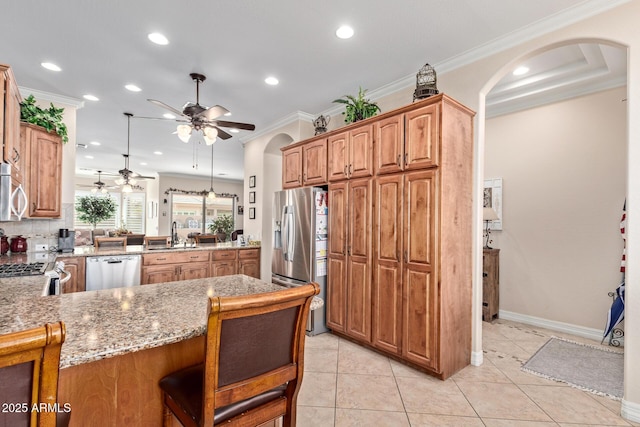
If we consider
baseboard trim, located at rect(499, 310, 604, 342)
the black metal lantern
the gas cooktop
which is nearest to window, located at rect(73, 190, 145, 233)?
the gas cooktop

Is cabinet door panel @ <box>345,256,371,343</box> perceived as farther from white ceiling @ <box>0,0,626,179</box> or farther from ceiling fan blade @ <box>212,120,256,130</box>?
white ceiling @ <box>0,0,626,179</box>

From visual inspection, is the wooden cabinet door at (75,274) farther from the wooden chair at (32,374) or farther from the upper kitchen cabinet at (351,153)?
the wooden chair at (32,374)

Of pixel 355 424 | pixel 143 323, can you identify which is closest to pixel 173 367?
pixel 143 323

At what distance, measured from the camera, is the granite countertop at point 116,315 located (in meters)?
1.04

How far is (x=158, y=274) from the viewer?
448 centimetres

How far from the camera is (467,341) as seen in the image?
9.30 feet

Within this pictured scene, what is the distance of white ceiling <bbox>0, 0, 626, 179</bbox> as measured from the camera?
237cm

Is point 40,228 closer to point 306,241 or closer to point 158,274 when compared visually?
point 158,274

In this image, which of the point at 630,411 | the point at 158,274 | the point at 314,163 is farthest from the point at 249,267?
the point at 630,411

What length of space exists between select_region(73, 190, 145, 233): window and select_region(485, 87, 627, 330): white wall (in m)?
11.0

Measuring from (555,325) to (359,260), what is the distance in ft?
8.70

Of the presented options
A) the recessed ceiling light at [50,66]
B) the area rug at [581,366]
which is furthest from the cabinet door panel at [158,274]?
the area rug at [581,366]

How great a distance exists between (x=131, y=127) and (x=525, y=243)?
637cm

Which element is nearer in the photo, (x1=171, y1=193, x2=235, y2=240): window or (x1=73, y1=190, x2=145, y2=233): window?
(x1=171, y1=193, x2=235, y2=240): window
